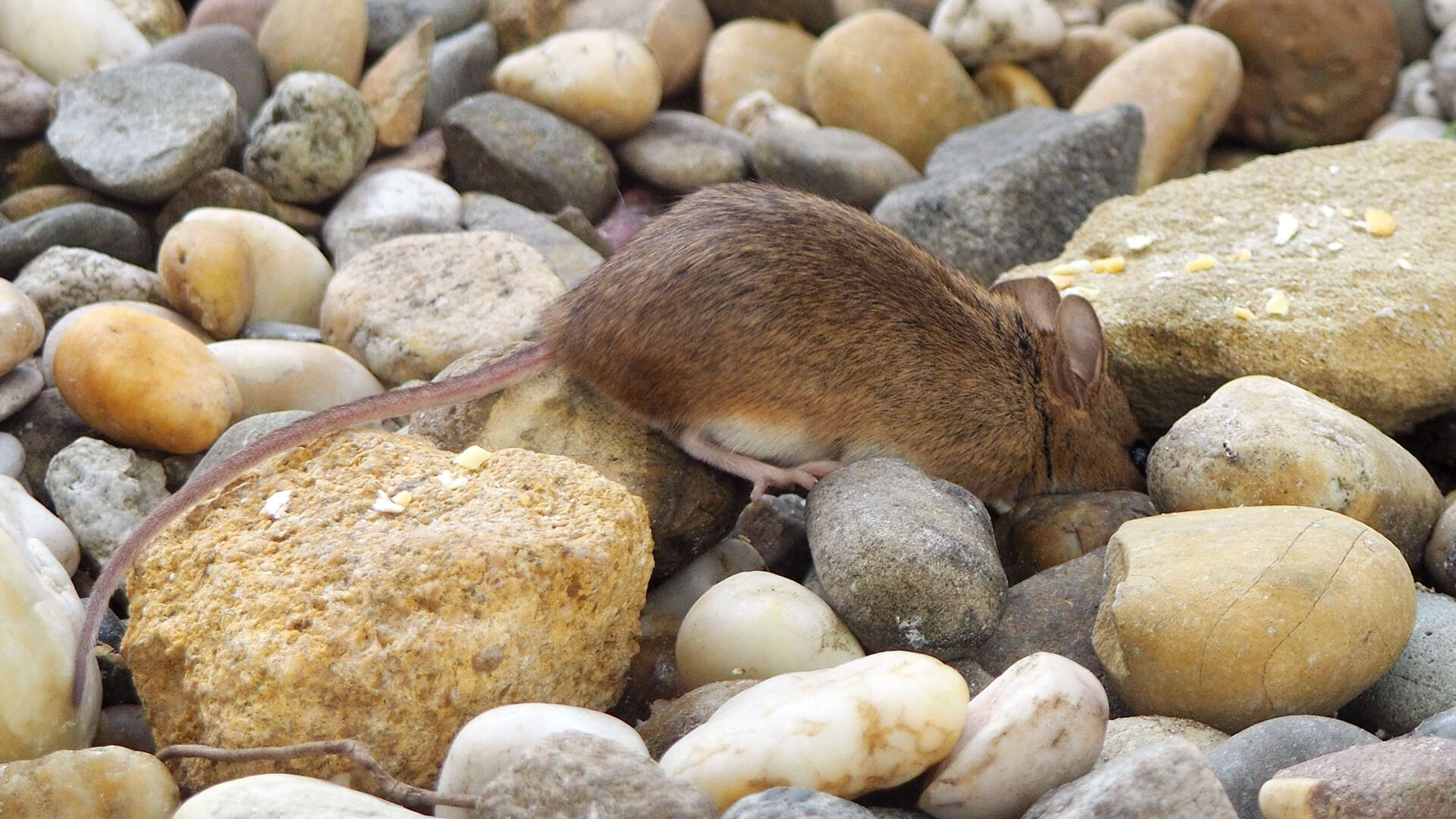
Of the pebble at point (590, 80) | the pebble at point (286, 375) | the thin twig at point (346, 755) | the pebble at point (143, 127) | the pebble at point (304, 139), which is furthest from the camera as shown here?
the pebble at point (590, 80)

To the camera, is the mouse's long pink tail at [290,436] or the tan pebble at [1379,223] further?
the tan pebble at [1379,223]

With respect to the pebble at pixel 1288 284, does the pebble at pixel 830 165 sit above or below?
below

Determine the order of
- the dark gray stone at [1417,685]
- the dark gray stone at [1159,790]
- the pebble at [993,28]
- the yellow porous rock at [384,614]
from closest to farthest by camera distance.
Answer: the dark gray stone at [1159,790]
the yellow porous rock at [384,614]
the dark gray stone at [1417,685]
the pebble at [993,28]

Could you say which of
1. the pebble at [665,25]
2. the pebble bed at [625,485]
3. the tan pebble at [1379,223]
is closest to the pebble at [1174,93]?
the pebble bed at [625,485]

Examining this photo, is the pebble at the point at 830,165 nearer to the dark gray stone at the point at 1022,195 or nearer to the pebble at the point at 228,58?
the dark gray stone at the point at 1022,195

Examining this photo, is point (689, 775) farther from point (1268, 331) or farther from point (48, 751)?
point (1268, 331)

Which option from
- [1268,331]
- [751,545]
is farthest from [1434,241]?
[751,545]
